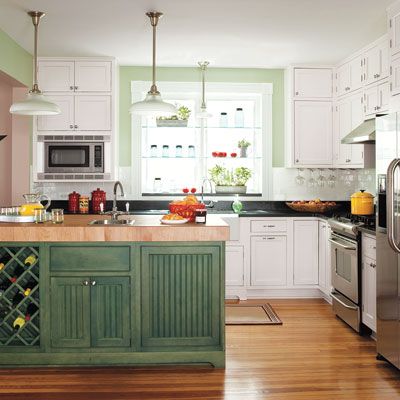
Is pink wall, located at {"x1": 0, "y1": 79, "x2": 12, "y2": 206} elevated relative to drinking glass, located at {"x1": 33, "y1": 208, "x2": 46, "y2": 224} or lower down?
elevated

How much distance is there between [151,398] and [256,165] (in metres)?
4.11

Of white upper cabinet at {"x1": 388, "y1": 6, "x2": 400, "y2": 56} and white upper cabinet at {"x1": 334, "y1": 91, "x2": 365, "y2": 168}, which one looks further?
white upper cabinet at {"x1": 334, "y1": 91, "x2": 365, "y2": 168}

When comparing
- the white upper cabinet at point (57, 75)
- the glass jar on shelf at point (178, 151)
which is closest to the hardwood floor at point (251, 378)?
the glass jar on shelf at point (178, 151)

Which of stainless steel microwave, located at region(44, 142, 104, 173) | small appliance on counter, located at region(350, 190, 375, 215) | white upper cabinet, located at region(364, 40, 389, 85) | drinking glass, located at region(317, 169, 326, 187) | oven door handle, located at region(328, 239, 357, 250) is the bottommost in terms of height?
oven door handle, located at region(328, 239, 357, 250)

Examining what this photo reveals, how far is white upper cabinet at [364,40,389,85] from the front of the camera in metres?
5.17

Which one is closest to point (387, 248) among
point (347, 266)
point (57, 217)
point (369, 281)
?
point (369, 281)

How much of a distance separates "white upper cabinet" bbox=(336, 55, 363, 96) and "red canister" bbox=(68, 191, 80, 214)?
323cm

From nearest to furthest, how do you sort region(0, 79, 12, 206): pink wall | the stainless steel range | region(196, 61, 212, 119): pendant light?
the stainless steel range < region(0, 79, 12, 206): pink wall < region(196, 61, 212, 119): pendant light

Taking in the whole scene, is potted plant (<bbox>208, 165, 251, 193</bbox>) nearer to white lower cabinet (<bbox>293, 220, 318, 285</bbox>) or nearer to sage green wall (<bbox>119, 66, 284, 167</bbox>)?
sage green wall (<bbox>119, 66, 284, 167</bbox>)

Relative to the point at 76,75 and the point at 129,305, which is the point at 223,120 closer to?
the point at 76,75

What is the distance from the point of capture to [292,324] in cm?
510

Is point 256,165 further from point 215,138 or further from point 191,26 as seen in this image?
point 191,26

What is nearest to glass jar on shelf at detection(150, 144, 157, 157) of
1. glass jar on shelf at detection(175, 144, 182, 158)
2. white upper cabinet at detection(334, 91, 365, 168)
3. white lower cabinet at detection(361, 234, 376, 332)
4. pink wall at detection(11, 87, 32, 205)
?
glass jar on shelf at detection(175, 144, 182, 158)

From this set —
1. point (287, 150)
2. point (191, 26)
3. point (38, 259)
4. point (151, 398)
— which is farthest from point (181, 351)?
point (287, 150)
